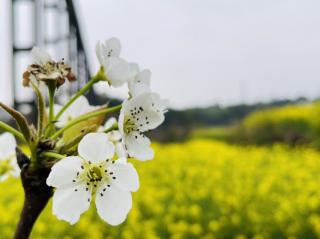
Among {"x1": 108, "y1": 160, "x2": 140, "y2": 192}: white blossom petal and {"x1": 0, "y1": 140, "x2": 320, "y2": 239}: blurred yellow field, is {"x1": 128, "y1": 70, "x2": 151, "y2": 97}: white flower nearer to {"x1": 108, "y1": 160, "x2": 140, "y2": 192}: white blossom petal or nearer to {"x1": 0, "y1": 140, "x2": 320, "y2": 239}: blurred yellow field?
{"x1": 108, "y1": 160, "x2": 140, "y2": 192}: white blossom petal

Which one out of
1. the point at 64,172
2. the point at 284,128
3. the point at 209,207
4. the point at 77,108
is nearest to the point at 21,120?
the point at 64,172

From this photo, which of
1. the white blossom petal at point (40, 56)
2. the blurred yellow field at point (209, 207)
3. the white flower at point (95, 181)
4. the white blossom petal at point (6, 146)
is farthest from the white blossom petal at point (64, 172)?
the blurred yellow field at point (209, 207)

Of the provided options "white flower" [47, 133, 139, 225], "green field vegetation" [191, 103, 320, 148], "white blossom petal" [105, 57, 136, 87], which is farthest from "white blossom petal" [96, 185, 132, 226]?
"green field vegetation" [191, 103, 320, 148]

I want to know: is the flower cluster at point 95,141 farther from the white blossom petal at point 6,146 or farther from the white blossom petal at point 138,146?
the white blossom petal at point 6,146

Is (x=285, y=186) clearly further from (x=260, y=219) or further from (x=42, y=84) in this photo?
(x=42, y=84)

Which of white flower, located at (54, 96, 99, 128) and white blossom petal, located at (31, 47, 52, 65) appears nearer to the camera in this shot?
white blossom petal, located at (31, 47, 52, 65)

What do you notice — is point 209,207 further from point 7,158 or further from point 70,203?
point 70,203

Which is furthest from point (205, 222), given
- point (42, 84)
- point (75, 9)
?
point (75, 9)
